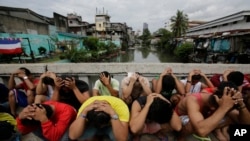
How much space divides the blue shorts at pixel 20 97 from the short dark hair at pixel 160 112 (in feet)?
7.60

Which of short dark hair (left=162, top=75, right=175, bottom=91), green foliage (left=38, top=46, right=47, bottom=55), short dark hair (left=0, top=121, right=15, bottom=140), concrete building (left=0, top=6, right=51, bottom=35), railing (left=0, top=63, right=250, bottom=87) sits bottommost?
short dark hair (left=0, top=121, right=15, bottom=140)

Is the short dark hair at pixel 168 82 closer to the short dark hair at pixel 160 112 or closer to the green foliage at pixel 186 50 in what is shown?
the short dark hair at pixel 160 112

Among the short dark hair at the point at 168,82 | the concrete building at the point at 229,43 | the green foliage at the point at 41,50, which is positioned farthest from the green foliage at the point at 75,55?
the short dark hair at the point at 168,82

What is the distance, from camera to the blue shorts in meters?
2.75

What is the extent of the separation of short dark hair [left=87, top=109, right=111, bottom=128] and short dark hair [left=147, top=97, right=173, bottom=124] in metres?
0.47

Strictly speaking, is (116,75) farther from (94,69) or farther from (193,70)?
(193,70)

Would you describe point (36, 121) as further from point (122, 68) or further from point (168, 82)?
point (168, 82)

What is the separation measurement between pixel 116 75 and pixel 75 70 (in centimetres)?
73

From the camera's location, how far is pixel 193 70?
272 cm

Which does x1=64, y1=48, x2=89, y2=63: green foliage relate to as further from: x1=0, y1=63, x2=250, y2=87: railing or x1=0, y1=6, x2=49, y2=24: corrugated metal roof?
x1=0, y1=63, x2=250, y2=87: railing

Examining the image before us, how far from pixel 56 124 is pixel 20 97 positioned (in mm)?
1443

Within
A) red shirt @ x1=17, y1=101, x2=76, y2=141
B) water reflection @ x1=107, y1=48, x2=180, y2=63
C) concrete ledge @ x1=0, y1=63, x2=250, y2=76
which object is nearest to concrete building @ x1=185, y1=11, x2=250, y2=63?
water reflection @ x1=107, y1=48, x2=180, y2=63

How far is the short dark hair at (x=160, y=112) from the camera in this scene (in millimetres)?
1690

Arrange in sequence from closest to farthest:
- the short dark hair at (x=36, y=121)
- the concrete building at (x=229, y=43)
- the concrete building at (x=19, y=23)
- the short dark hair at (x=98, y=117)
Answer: the short dark hair at (x=98, y=117) → the short dark hair at (x=36, y=121) → the concrete building at (x=229, y=43) → the concrete building at (x=19, y=23)
